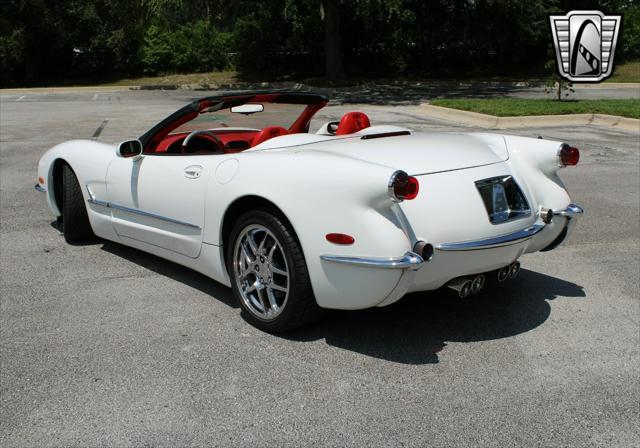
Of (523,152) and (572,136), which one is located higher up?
(523,152)

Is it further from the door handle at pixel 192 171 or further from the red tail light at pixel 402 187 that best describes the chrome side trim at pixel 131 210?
the red tail light at pixel 402 187

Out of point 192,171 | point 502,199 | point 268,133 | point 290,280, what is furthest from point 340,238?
point 268,133

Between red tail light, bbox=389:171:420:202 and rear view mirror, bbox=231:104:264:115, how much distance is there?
5.46 ft

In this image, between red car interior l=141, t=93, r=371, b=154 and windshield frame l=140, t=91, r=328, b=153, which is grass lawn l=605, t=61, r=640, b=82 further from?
red car interior l=141, t=93, r=371, b=154

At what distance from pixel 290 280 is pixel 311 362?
0.44 metres

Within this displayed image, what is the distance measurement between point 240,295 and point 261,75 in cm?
3181

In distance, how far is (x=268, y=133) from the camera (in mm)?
4707

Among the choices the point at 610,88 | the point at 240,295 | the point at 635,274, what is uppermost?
the point at 240,295

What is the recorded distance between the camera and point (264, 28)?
112ft

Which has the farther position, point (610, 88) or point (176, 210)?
point (610, 88)

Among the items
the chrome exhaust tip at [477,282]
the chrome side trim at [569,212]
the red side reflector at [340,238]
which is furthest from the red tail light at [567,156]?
the red side reflector at [340,238]

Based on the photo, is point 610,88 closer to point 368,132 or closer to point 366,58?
point 366,58

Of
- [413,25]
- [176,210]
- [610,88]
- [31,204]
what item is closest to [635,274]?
[176,210]

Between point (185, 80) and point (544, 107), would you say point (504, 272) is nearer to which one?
point (544, 107)
